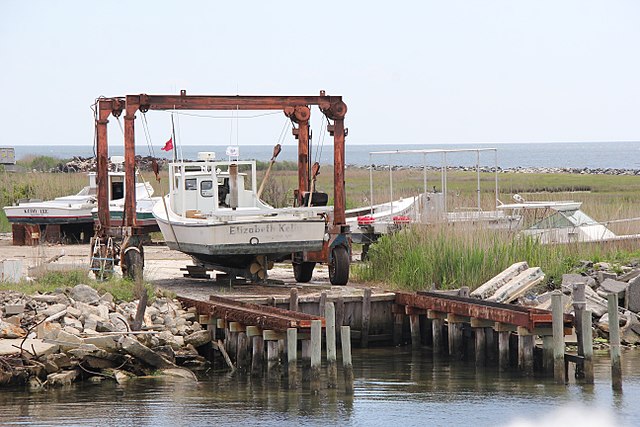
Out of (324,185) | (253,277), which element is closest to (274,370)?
(253,277)

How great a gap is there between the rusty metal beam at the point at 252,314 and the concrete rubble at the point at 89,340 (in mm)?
412

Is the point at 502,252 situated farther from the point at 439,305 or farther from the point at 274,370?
the point at 274,370

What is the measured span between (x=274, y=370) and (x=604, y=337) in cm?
676

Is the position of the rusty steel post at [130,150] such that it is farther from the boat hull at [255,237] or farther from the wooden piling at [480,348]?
the wooden piling at [480,348]

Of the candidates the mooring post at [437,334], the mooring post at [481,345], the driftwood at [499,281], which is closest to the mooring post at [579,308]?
the mooring post at [481,345]

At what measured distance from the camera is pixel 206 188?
26.8 metres

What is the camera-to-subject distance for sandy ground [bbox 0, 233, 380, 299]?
2403cm

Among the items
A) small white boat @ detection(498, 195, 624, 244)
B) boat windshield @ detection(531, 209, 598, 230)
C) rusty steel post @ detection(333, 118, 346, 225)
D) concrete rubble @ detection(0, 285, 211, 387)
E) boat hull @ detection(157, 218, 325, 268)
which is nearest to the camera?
concrete rubble @ detection(0, 285, 211, 387)

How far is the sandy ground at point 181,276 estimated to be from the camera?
24031mm

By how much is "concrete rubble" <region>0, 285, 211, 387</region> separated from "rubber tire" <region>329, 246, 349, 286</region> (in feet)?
14.8

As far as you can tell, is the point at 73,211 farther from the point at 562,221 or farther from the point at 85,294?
the point at 85,294

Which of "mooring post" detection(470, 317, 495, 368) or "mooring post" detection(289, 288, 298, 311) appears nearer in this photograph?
"mooring post" detection(470, 317, 495, 368)

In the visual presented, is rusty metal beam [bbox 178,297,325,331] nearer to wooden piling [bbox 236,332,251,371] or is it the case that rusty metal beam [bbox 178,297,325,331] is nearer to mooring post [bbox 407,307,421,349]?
wooden piling [bbox 236,332,251,371]

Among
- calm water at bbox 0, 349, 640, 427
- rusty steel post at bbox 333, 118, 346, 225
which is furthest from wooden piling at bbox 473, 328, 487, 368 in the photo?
rusty steel post at bbox 333, 118, 346, 225
